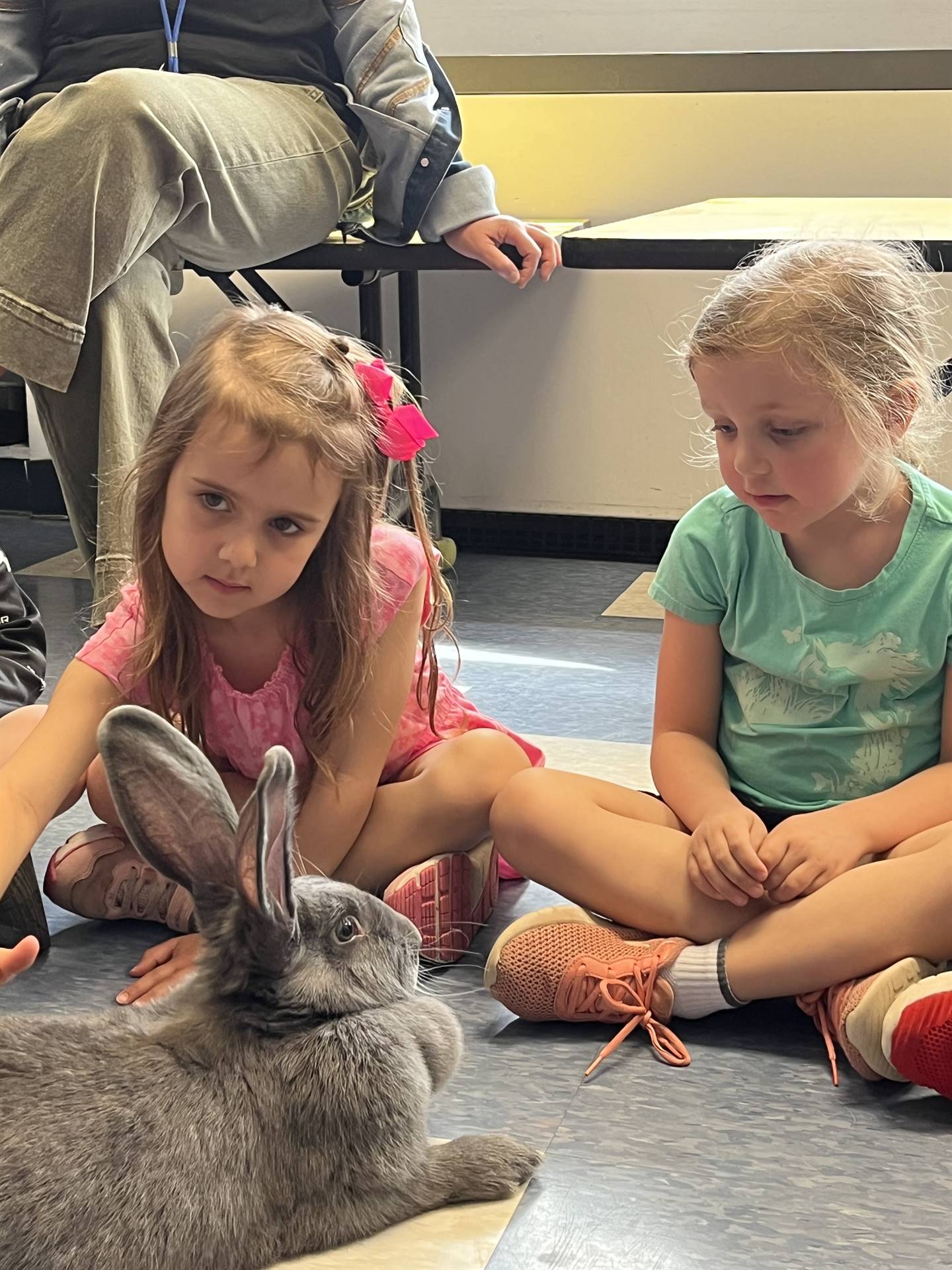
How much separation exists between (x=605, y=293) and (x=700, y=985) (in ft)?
5.29

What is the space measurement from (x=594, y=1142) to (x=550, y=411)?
1787 mm

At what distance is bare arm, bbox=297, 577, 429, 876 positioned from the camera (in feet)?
3.98

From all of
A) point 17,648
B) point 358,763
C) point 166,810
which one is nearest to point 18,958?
point 166,810

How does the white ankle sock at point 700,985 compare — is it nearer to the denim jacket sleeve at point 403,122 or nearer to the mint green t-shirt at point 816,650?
the mint green t-shirt at point 816,650

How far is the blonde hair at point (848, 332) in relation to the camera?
112cm

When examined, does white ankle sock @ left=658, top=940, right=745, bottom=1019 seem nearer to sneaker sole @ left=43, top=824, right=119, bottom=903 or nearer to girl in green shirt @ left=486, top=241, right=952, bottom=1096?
girl in green shirt @ left=486, top=241, right=952, bottom=1096

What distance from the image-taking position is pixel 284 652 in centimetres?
125

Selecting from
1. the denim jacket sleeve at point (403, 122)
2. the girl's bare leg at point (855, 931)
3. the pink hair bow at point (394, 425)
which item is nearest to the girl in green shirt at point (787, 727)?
the girl's bare leg at point (855, 931)

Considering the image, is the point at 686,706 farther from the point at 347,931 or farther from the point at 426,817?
the point at 347,931

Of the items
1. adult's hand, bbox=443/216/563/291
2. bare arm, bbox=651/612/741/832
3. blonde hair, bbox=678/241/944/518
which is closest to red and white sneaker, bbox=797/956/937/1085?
bare arm, bbox=651/612/741/832

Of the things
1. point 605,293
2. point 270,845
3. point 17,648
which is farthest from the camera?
point 605,293

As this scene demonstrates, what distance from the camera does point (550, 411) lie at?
8.49 ft

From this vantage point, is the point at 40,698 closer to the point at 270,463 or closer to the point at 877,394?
the point at 270,463

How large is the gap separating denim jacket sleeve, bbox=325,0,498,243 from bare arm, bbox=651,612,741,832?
887mm
